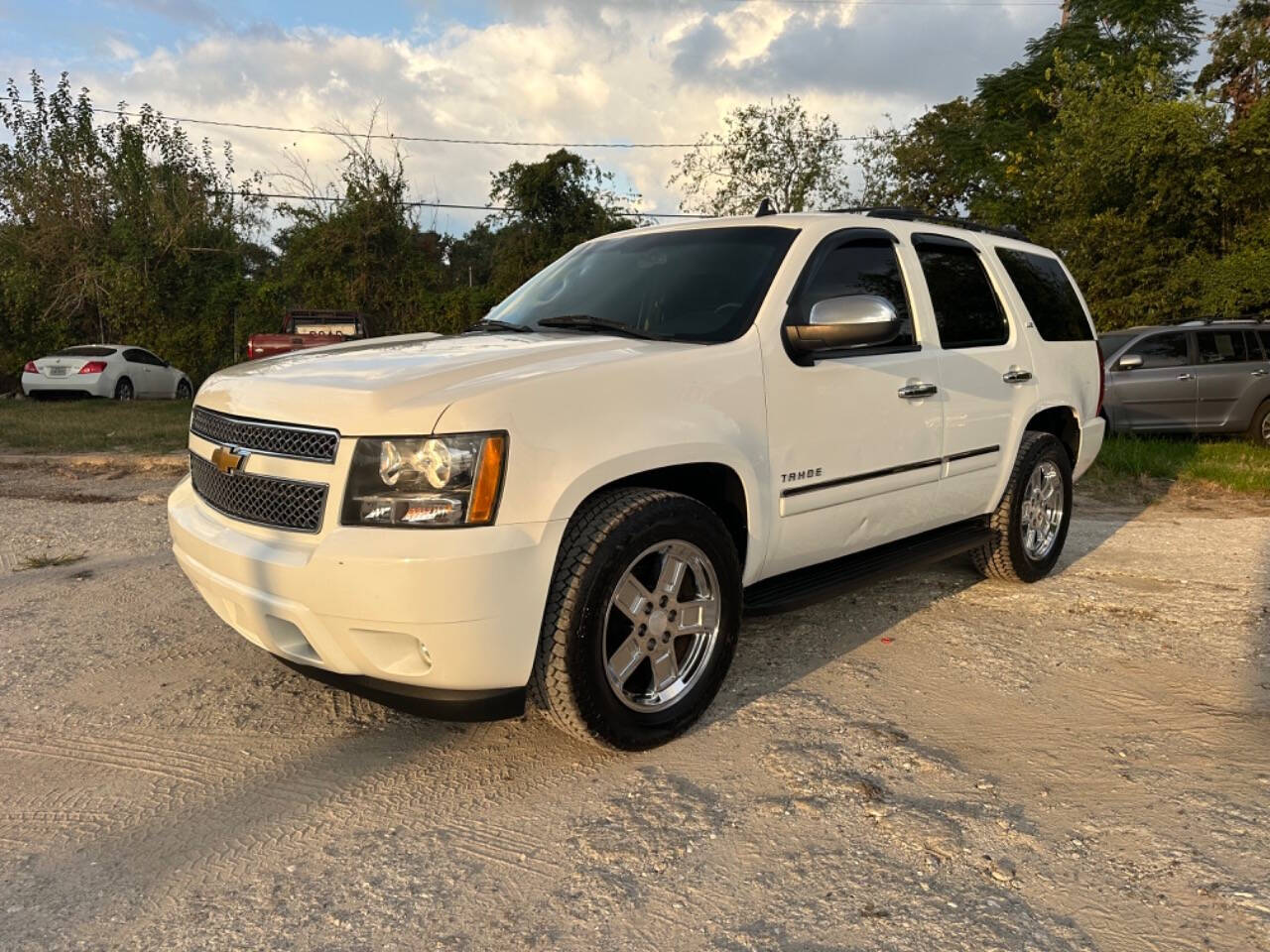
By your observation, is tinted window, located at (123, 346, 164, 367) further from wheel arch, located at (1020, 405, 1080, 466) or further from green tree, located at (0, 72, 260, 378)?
wheel arch, located at (1020, 405, 1080, 466)

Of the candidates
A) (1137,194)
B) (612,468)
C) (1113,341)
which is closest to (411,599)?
(612,468)

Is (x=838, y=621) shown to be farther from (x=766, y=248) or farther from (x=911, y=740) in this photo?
(x=766, y=248)

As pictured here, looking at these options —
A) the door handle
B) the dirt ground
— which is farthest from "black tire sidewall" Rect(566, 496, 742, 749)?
the door handle

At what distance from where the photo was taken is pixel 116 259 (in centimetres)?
2355

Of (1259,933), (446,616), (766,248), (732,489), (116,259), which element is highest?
(116,259)

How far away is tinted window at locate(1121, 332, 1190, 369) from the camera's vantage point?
1141 cm

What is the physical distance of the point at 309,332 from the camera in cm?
1684

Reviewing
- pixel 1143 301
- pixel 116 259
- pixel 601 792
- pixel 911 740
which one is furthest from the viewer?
pixel 116 259

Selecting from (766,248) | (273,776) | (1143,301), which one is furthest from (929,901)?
(1143,301)

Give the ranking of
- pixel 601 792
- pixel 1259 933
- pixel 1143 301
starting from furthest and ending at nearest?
pixel 1143 301, pixel 601 792, pixel 1259 933

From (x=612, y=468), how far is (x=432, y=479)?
0.57 meters

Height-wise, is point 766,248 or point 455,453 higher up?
point 766,248

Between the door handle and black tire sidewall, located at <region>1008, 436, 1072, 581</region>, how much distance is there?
1049 millimetres

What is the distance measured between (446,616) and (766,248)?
2.10m
